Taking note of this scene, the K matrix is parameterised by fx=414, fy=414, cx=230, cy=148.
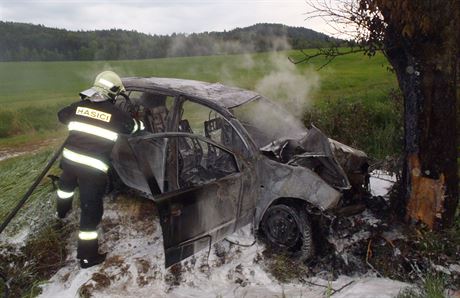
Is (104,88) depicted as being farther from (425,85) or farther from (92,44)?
(92,44)

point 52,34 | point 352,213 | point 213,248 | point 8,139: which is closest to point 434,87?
point 352,213

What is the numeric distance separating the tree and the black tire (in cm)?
136

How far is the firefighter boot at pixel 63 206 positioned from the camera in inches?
209

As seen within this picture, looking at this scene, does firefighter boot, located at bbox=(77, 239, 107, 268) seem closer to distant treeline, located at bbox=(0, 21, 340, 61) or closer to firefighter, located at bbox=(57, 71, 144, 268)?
firefighter, located at bbox=(57, 71, 144, 268)

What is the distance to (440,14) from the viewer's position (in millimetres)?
4297

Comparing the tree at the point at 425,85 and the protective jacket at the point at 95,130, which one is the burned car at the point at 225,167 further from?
the tree at the point at 425,85

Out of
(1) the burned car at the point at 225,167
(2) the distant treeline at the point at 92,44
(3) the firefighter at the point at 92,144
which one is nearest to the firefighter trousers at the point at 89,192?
(3) the firefighter at the point at 92,144

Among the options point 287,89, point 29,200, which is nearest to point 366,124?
point 287,89

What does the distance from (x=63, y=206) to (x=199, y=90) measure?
2314 millimetres

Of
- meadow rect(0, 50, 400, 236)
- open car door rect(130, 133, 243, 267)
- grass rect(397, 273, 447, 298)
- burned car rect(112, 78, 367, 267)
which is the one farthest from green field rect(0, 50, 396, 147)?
grass rect(397, 273, 447, 298)

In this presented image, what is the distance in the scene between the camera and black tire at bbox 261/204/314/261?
A: 474cm

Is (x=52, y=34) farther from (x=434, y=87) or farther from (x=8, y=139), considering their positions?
(x=434, y=87)

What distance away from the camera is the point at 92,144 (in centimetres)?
453

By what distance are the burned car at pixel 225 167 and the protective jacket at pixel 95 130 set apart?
0.66 ft
